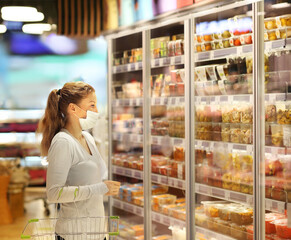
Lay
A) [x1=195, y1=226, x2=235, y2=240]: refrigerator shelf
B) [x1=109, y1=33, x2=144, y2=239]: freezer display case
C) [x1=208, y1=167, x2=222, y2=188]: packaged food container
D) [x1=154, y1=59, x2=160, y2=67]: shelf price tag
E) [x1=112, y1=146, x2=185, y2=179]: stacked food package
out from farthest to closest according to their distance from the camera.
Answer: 1. [x1=109, y1=33, x2=144, y2=239]: freezer display case
2. [x1=154, y1=59, x2=160, y2=67]: shelf price tag
3. [x1=112, y1=146, x2=185, y2=179]: stacked food package
4. [x1=208, y1=167, x2=222, y2=188]: packaged food container
5. [x1=195, y1=226, x2=235, y2=240]: refrigerator shelf

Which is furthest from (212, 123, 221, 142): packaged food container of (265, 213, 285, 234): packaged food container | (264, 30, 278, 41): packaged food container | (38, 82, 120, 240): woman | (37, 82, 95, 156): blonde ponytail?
(37, 82, 95, 156): blonde ponytail

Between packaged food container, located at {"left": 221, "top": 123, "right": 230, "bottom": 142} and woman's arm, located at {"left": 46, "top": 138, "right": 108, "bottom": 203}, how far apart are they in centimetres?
120

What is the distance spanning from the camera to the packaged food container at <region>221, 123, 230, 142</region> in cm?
350

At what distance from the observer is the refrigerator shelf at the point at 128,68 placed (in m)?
4.40

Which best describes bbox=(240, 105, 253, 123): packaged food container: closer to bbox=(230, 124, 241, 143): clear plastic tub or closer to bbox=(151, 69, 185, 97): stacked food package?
bbox=(230, 124, 241, 143): clear plastic tub

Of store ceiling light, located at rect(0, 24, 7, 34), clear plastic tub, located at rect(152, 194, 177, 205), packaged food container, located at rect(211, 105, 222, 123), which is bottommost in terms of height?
clear plastic tub, located at rect(152, 194, 177, 205)

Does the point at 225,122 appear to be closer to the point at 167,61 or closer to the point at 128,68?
the point at 167,61

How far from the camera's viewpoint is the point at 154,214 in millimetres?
4262

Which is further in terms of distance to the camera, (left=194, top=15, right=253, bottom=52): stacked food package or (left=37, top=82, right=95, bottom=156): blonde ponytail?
(left=194, top=15, right=253, bottom=52): stacked food package

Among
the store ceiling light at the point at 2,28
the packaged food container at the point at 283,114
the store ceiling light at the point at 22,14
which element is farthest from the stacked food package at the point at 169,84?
the store ceiling light at the point at 2,28

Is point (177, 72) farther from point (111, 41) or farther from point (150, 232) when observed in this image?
point (150, 232)

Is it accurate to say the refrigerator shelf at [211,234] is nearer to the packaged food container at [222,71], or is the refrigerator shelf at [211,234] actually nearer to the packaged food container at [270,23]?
the packaged food container at [222,71]

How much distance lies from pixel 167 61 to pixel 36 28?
5.96 feet

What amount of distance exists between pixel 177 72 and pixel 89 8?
1424 millimetres
